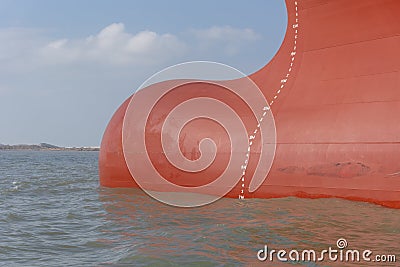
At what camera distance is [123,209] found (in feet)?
24.4

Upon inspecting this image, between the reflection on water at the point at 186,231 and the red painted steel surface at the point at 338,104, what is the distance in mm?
312

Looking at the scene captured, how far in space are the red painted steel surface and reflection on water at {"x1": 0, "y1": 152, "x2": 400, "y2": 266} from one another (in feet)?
1.03

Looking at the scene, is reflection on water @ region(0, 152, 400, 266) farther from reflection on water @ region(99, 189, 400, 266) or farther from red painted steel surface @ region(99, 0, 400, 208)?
red painted steel surface @ region(99, 0, 400, 208)

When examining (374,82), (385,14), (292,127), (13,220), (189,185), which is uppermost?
(385,14)

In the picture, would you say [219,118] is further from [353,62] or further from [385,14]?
[385,14]

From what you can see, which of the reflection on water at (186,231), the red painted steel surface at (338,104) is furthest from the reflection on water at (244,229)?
the red painted steel surface at (338,104)

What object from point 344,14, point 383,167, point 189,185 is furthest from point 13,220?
point 344,14

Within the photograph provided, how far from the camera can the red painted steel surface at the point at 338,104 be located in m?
6.23

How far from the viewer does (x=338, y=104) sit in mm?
6824

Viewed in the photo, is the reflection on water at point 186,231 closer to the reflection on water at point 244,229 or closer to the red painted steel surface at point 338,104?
the reflection on water at point 244,229

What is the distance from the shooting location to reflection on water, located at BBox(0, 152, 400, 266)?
4574 mm

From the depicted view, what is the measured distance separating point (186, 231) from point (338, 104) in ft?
9.72

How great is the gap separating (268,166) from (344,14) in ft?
8.87

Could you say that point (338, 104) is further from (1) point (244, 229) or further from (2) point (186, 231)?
(2) point (186, 231)
